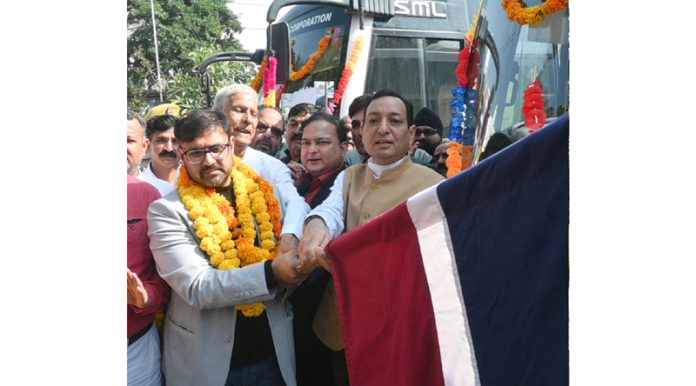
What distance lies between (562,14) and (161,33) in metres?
25.1

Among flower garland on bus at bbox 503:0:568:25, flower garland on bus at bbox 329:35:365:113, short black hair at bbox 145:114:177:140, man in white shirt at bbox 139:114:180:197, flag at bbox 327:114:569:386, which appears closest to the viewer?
flag at bbox 327:114:569:386

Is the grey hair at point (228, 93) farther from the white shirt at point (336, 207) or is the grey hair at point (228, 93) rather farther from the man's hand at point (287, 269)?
the man's hand at point (287, 269)

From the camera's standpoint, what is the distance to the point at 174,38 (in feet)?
82.1

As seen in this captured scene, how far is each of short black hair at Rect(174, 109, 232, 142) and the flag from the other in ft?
2.79

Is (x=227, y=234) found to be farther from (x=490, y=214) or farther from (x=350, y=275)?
(x=490, y=214)

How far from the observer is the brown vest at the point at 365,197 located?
2.46m

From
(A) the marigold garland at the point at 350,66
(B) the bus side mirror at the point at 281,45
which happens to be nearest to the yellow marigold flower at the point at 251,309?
(B) the bus side mirror at the point at 281,45

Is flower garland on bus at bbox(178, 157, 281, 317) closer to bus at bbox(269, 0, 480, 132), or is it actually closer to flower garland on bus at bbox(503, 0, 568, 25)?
flower garland on bus at bbox(503, 0, 568, 25)

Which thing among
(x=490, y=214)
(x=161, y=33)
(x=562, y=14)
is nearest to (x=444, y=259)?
(x=490, y=214)

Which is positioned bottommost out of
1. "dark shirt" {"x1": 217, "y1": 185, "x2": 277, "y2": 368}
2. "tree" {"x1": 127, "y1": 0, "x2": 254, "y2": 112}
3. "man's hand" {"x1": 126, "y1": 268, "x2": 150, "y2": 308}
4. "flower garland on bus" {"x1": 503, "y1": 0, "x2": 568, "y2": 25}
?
"dark shirt" {"x1": 217, "y1": 185, "x2": 277, "y2": 368}

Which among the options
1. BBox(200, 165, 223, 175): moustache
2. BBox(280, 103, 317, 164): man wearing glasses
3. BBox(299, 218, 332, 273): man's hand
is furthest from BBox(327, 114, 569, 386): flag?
BBox(280, 103, 317, 164): man wearing glasses

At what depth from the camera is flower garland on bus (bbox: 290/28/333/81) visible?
660 centimetres

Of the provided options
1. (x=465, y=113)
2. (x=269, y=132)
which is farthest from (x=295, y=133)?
A: (x=465, y=113)

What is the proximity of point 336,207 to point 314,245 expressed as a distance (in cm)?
32
